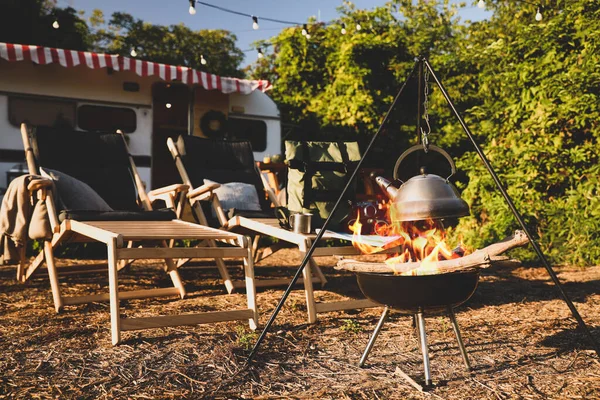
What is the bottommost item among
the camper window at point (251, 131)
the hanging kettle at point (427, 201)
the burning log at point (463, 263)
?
the burning log at point (463, 263)

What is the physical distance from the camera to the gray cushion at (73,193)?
12.2 feet

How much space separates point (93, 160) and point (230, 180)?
1.17 meters

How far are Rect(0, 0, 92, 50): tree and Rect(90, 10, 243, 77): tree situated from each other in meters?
4.44

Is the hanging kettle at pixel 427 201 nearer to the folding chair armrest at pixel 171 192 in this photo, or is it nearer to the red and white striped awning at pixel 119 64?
the folding chair armrest at pixel 171 192

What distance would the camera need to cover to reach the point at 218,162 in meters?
4.89

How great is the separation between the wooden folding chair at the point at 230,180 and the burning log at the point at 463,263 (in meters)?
0.77

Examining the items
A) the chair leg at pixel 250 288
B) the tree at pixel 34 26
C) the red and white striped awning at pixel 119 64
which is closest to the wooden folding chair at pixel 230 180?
the chair leg at pixel 250 288

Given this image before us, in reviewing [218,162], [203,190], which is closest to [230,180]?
[218,162]

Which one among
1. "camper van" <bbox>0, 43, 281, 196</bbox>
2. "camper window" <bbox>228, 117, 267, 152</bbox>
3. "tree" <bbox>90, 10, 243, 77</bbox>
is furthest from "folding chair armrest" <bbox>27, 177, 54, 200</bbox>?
"tree" <bbox>90, 10, 243, 77</bbox>

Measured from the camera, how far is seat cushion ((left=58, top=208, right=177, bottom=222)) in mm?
3170

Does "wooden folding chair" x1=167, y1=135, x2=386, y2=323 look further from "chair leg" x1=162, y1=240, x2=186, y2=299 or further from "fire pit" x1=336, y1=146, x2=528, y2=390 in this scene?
"fire pit" x1=336, y1=146, x2=528, y2=390

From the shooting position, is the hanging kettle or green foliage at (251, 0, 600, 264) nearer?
the hanging kettle

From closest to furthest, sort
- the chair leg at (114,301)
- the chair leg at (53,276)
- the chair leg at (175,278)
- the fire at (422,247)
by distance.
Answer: the fire at (422,247) < the chair leg at (114,301) < the chair leg at (53,276) < the chair leg at (175,278)

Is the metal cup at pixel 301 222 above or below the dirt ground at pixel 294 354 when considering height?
above
